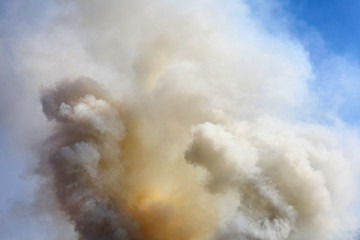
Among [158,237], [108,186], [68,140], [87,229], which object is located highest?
[68,140]

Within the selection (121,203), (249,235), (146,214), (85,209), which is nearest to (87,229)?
(85,209)

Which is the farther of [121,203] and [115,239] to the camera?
[121,203]

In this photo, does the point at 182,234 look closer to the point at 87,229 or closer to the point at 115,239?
the point at 115,239

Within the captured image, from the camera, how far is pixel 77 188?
188ft

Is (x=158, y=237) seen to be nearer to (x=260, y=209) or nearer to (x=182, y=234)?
(x=182, y=234)

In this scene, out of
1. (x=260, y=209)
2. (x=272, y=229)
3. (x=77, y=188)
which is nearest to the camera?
(x=272, y=229)

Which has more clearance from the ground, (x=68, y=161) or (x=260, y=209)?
(x=260, y=209)

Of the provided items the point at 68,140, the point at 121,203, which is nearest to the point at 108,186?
the point at 121,203

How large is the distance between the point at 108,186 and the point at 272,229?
110 feet

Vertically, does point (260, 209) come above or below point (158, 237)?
above

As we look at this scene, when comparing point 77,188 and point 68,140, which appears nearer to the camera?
point 77,188

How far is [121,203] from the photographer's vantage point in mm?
58375

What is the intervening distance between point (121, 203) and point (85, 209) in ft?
23.6

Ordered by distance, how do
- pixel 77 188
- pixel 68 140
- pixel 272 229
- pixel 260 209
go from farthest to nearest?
pixel 68 140 → pixel 77 188 → pixel 260 209 → pixel 272 229
